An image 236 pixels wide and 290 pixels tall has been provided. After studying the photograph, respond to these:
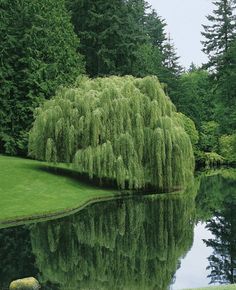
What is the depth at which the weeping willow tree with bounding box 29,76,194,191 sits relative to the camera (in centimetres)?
3131

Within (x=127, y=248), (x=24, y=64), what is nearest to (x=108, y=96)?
(x=24, y=64)

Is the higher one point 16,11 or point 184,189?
point 16,11

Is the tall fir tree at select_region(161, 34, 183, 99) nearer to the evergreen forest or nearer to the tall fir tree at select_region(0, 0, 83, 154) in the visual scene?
the evergreen forest

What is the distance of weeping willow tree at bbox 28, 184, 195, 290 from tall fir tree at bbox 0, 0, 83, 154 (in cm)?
1598

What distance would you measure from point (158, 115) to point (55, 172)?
7591 millimetres

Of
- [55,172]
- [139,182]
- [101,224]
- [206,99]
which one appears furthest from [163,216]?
[206,99]

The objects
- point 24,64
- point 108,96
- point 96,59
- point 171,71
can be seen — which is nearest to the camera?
point 108,96

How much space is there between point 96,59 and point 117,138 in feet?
73.8

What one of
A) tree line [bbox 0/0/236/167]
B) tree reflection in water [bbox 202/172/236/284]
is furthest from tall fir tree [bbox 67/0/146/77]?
tree reflection in water [bbox 202/172/236/284]

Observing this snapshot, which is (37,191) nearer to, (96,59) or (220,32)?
(96,59)

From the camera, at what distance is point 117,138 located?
31.5 m

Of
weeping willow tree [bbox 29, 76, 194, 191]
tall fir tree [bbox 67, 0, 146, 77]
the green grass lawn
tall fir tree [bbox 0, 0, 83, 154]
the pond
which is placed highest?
tall fir tree [bbox 67, 0, 146, 77]

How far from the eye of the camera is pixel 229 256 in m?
18.5

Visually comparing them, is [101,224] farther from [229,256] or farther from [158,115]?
[158,115]
